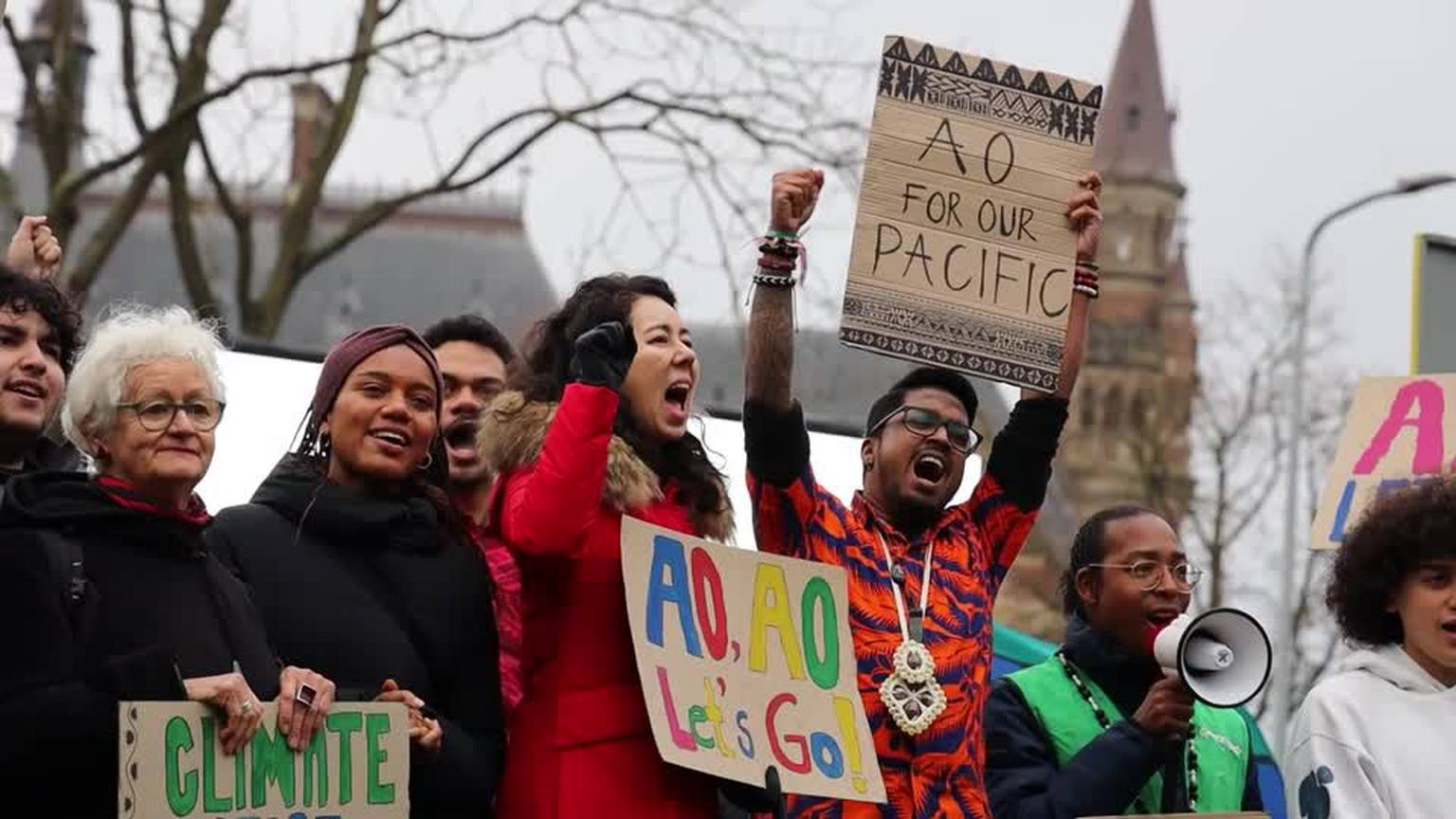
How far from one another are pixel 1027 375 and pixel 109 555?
2138 mm

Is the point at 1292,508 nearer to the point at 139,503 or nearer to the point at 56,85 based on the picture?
the point at 56,85

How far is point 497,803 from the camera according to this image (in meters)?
4.83

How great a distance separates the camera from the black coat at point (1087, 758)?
17.7 feet

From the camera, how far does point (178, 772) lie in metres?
4.14

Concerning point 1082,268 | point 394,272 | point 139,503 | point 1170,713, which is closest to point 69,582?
point 139,503

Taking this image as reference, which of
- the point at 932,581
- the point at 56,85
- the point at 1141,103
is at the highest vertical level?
the point at 1141,103

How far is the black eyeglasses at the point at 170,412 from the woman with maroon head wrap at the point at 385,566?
25 cm

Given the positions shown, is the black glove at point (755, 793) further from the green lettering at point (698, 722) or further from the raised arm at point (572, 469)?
the raised arm at point (572, 469)

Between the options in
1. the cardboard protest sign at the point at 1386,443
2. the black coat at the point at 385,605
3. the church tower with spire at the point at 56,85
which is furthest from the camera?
the church tower with spire at the point at 56,85

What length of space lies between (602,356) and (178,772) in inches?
44.9

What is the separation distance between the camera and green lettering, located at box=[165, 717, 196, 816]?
4.12m

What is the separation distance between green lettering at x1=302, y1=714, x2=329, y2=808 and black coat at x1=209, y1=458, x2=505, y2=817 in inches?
8.0

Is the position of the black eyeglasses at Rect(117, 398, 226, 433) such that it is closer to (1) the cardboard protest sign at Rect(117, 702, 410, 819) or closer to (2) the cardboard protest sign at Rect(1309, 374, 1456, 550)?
(1) the cardboard protest sign at Rect(117, 702, 410, 819)

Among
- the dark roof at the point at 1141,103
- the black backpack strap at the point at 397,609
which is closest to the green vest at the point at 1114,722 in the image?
the black backpack strap at the point at 397,609
